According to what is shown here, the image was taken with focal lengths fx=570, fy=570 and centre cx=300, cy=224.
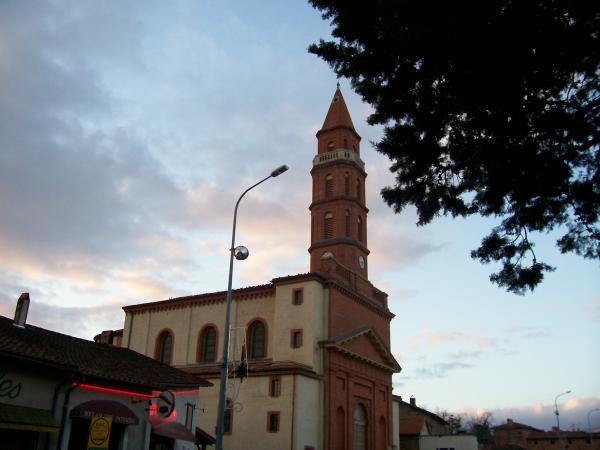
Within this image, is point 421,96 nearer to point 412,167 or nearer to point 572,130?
point 412,167

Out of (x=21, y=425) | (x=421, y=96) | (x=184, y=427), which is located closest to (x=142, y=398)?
(x=184, y=427)

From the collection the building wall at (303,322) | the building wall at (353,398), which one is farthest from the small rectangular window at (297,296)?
the building wall at (353,398)

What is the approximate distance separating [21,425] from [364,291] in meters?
30.5

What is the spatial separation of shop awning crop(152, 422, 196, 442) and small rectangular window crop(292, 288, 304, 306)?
1651cm

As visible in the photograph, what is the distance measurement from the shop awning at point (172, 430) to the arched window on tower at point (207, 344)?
64.1 feet

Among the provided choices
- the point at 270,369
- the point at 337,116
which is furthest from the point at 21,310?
the point at 337,116

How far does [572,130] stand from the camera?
32.0ft

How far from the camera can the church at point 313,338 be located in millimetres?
33781

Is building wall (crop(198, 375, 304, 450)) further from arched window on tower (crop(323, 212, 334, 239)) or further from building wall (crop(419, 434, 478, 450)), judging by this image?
building wall (crop(419, 434, 478, 450))

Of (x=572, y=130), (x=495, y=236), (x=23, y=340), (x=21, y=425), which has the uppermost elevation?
(x=572, y=130)

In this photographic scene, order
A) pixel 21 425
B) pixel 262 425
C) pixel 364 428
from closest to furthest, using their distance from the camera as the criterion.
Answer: pixel 21 425
pixel 262 425
pixel 364 428

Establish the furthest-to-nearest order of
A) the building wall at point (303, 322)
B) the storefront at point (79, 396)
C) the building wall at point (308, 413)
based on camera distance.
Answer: the building wall at point (303, 322)
the building wall at point (308, 413)
the storefront at point (79, 396)

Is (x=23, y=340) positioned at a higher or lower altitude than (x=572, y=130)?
lower

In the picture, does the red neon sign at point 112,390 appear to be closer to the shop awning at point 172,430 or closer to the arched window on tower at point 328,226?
the shop awning at point 172,430
